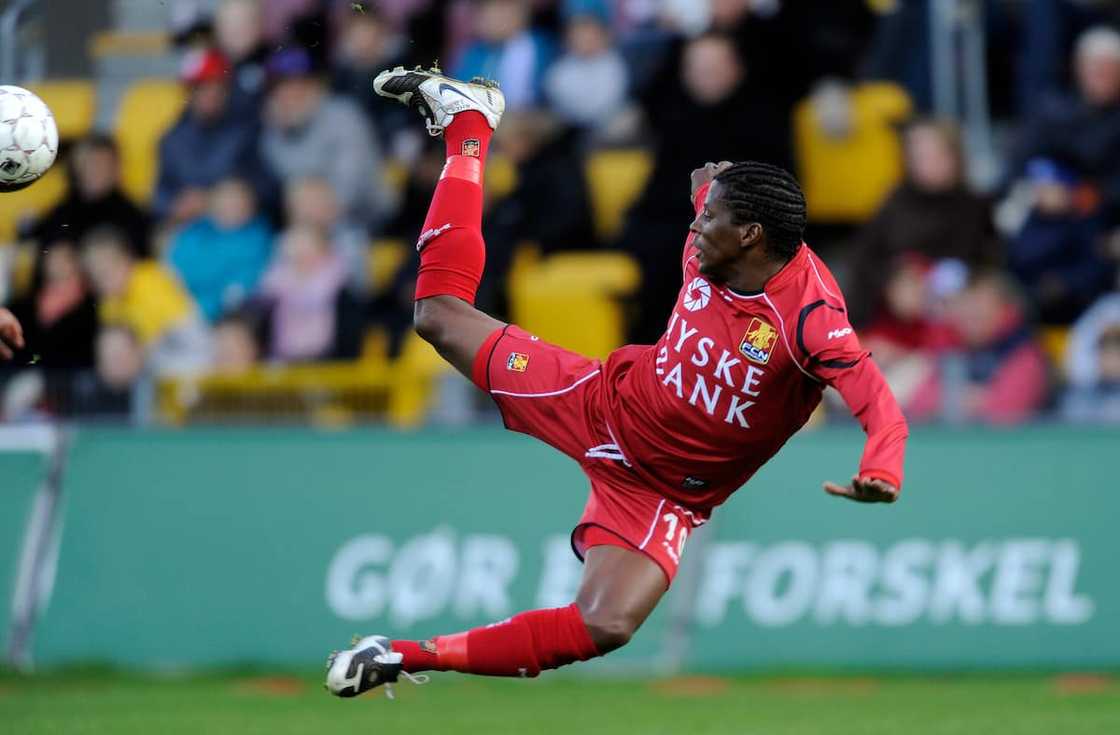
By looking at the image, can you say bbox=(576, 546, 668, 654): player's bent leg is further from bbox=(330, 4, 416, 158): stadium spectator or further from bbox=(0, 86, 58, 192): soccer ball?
bbox=(330, 4, 416, 158): stadium spectator

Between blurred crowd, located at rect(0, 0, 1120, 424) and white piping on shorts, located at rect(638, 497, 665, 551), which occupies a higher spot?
blurred crowd, located at rect(0, 0, 1120, 424)

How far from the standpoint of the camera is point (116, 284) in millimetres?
14695

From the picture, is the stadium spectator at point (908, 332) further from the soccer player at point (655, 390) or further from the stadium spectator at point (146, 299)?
the stadium spectator at point (146, 299)

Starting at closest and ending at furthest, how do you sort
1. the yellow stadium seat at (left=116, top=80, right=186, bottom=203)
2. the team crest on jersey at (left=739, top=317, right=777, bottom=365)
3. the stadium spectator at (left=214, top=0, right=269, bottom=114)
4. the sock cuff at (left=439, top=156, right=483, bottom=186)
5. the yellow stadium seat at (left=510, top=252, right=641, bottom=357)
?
the team crest on jersey at (left=739, top=317, right=777, bottom=365), the sock cuff at (left=439, top=156, right=483, bottom=186), the stadium spectator at (left=214, top=0, right=269, bottom=114), the yellow stadium seat at (left=510, top=252, right=641, bottom=357), the yellow stadium seat at (left=116, top=80, right=186, bottom=203)

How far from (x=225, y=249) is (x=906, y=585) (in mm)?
6063

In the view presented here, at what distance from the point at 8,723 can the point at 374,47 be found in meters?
6.76

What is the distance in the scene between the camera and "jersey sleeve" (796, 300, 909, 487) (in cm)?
687

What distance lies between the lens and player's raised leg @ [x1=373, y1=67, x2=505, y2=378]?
8.12 m

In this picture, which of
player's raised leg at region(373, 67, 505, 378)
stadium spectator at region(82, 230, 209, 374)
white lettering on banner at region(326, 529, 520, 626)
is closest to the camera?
player's raised leg at region(373, 67, 505, 378)

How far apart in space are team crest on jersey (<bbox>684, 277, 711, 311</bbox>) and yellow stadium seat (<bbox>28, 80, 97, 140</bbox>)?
30.5ft

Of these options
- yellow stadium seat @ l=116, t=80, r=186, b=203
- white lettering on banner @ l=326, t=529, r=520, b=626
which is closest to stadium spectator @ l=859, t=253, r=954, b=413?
white lettering on banner @ l=326, t=529, r=520, b=626

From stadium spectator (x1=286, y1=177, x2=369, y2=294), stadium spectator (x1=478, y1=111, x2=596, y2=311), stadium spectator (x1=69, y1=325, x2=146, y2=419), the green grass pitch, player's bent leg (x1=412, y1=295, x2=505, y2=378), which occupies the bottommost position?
the green grass pitch

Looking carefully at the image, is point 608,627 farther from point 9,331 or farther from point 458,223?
point 9,331

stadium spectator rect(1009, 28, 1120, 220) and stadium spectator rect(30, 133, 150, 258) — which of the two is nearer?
stadium spectator rect(1009, 28, 1120, 220)
